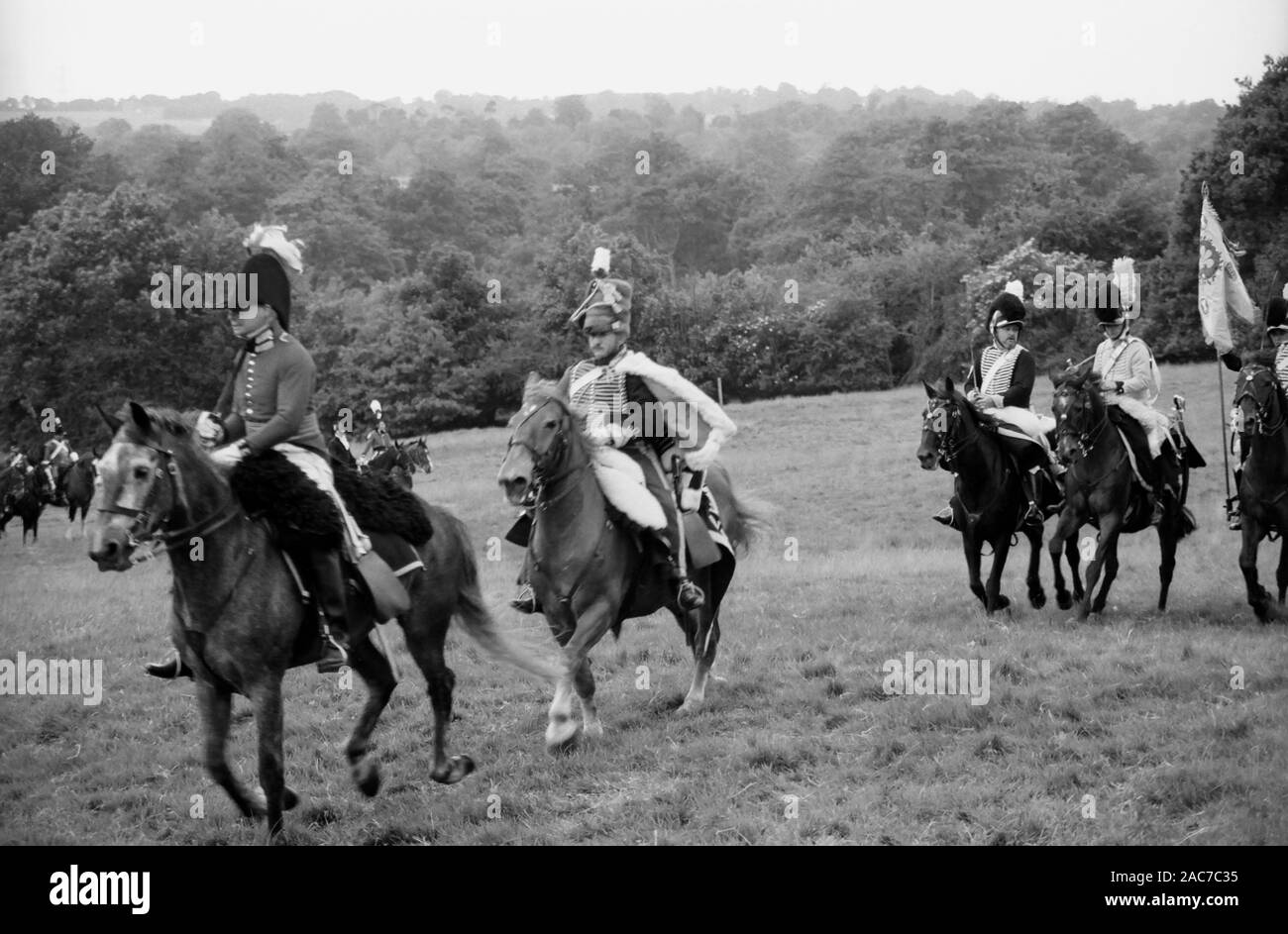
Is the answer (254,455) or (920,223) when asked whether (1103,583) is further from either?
(920,223)

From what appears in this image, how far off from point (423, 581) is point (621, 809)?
2304 millimetres

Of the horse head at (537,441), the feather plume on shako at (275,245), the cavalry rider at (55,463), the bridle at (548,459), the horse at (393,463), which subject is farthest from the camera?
the cavalry rider at (55,463)

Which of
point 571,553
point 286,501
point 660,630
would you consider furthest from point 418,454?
point 286,501

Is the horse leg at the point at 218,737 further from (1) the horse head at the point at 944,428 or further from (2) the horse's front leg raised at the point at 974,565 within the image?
(2) the horse's front leg raised at the point at 974,565

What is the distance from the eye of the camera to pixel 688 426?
10.6 metres

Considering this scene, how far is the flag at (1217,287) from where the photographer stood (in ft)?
49.5

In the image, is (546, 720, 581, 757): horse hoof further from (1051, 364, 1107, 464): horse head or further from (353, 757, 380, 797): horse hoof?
(1051, 364, 1107, 464): horse head

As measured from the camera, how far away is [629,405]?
33.9ft

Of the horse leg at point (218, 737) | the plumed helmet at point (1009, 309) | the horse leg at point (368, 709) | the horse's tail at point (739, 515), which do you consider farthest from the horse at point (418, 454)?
the horse leg at point (218, 737)

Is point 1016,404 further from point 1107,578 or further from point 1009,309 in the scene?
point 1107,578

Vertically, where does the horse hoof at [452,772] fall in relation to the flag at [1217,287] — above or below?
below

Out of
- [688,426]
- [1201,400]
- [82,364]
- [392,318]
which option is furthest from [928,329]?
[688,426]

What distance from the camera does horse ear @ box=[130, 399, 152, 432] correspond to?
22.9 ft

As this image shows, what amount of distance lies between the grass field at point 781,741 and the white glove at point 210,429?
2.53 m
